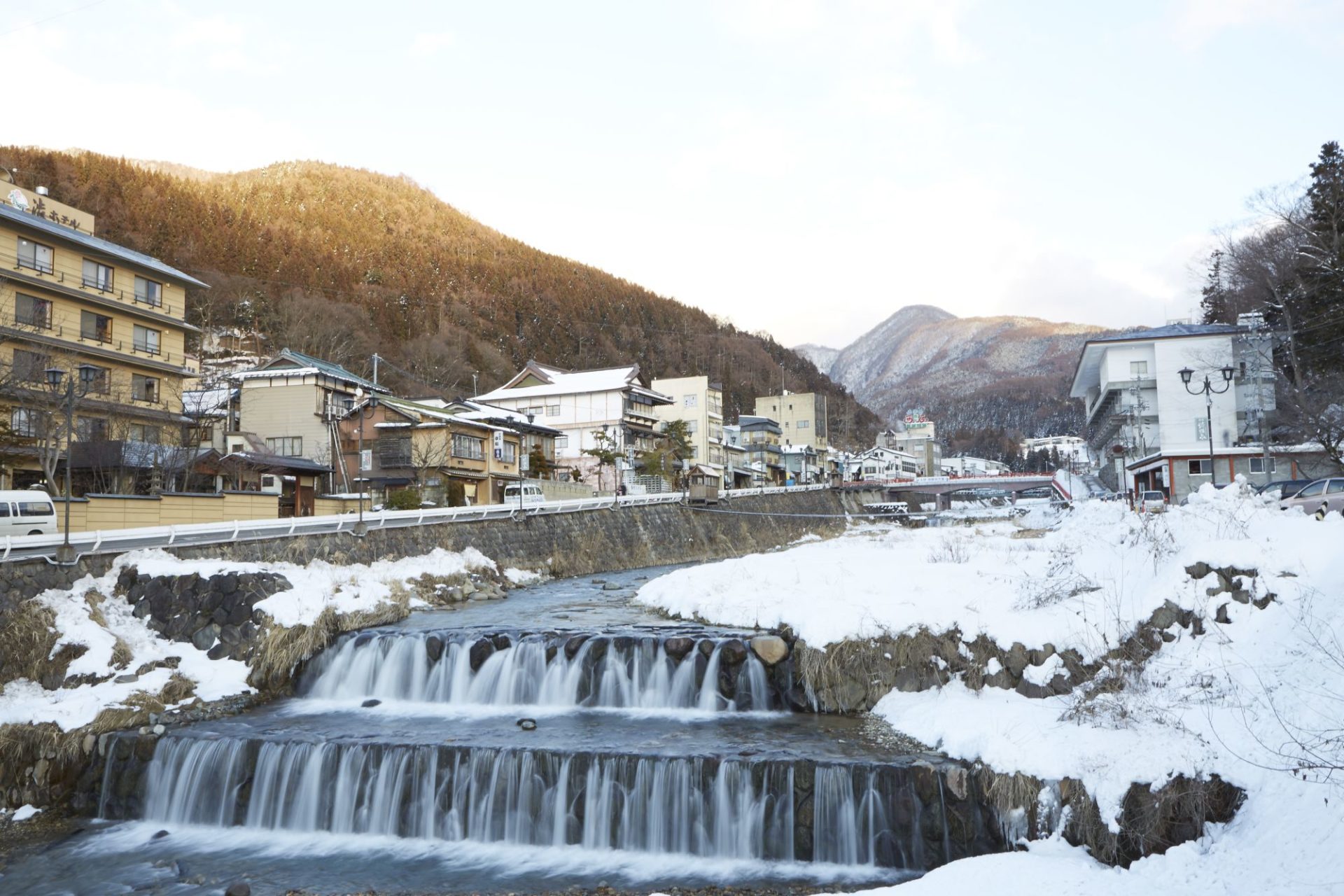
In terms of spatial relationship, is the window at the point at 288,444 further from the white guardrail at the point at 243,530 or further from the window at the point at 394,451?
the white guardrail at the point at 243,530

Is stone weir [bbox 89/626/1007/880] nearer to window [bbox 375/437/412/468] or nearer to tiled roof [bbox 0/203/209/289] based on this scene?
window [bbox 375/437/412/468]

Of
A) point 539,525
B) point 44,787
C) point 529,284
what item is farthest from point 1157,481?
point 529,284

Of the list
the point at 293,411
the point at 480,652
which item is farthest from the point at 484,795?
the point at 293,411

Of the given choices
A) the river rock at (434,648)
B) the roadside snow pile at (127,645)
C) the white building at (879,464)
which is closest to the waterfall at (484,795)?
the roadside snow pile at (127,645)

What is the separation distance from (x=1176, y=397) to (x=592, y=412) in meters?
41.5

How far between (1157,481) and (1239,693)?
140 feet

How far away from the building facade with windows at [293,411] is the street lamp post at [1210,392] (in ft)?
132

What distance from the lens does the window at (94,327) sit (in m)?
36.2

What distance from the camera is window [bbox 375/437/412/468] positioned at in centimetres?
4203

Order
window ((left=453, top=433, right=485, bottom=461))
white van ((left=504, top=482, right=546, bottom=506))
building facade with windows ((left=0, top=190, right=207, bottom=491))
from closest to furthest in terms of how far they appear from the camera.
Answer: building facade with windows ((left=0, top=190, right=207, bottom=491))
white van ((left=504, top=482, right=546, bottom=506))
window ((left=453, top=433, right=485, bottom=461))

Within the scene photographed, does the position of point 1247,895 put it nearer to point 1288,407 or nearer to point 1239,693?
point 1239,693

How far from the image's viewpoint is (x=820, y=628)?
44.9 ft

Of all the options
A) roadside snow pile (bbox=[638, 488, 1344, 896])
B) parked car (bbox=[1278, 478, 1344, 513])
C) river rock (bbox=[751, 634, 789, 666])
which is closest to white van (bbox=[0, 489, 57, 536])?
roadside snow pile (bbox=[638, 488, 1344, 896])

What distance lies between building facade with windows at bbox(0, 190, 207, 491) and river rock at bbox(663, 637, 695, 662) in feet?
80.5
